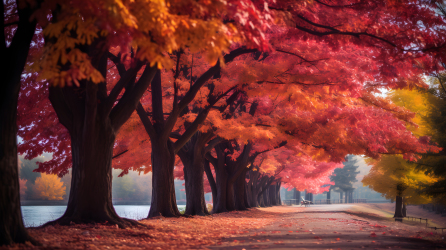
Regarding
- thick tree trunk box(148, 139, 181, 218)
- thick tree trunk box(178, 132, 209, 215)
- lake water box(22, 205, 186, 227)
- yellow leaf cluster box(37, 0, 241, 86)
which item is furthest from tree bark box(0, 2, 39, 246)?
thick tree trunk box(178, 132, 209, 215)

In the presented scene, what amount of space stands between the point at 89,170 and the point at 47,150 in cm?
668

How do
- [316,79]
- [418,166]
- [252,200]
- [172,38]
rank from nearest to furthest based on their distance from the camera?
[172,38]
[316,79]
[418,166]
[252,200]

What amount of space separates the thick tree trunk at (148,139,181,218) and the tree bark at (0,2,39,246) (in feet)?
21.5

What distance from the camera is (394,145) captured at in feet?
52.3

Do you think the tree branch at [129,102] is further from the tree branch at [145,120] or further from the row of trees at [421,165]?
the row of trees at [421,165]

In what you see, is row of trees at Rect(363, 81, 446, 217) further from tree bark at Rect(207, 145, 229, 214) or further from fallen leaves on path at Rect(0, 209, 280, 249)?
fallen leaves on path at Rect(0, 209, 280, 249)

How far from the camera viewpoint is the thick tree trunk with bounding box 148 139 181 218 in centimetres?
1185

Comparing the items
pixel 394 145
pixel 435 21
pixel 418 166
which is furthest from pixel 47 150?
pixel 418 166

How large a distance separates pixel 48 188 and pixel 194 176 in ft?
189

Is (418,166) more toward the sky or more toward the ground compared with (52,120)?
more toward the ground

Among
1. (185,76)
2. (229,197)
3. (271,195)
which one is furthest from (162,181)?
(271,195)

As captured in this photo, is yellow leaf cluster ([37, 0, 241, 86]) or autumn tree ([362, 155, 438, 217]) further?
autumn tree ([362, 155, 438, 217])

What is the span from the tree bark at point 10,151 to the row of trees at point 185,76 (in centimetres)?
2

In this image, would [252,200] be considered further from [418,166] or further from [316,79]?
[316,79]
